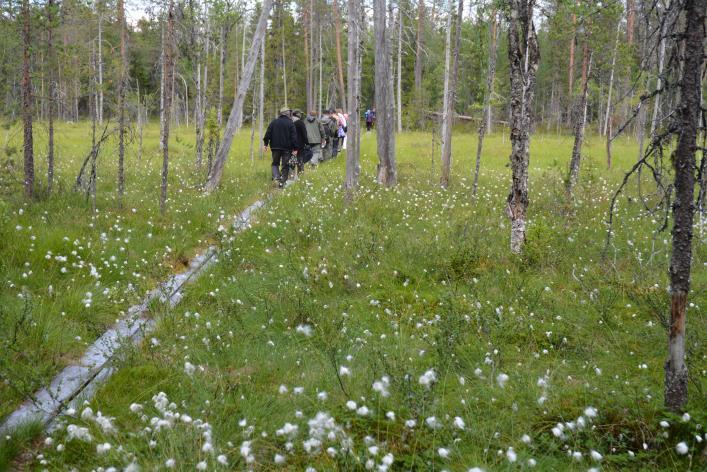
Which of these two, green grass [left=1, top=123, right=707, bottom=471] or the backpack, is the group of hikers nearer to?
the backpack

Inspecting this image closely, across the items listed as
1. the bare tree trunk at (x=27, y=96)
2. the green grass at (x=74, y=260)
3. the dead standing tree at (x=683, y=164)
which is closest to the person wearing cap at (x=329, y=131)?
the green grass at (x=74, y=260)

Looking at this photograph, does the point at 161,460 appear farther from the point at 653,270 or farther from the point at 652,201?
the point at 652,201

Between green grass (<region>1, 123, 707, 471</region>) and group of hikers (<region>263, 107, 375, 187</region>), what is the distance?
18.9ft

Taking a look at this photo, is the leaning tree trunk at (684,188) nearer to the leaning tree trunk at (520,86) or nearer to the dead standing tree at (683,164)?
the dead standing tree at (683,164)

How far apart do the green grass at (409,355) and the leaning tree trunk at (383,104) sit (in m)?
5.58

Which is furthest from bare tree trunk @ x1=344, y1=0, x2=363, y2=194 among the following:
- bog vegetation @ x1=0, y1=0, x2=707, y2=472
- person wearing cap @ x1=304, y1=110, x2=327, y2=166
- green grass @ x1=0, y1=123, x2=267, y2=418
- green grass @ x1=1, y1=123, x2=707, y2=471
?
person wearing cap @ x1=304, y1=110, x2=327, y2=166

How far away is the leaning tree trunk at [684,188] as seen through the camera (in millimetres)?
3791

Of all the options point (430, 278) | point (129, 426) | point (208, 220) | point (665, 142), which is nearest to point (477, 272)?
point (430, 278)

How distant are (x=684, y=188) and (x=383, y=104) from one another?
12844mm

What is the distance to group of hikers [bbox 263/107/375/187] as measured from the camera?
52.0 feet

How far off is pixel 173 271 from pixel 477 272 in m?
4.34

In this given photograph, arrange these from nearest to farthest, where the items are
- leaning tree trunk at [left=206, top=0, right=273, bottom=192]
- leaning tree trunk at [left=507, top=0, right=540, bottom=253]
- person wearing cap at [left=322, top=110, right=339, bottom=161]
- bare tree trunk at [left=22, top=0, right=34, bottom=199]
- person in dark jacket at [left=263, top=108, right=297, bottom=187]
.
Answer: leaning tree trunk at [left=507, top=0, right=540, bottom=253] → bare tree trunk at [left=22, top=0, right=34, bottom=199] → leaning tree trunk at [left=206, top=0, right=273, bottom=192] → person in dark jacket at [left=263, top=108, right=297, bottom=187] → person wearing cap at [left=322, top=110, right=339, bottom=161]

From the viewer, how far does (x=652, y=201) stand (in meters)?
15.0

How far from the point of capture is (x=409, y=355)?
5477mm
